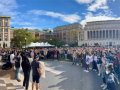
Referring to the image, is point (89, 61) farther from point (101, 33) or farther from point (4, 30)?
point (101, 33)

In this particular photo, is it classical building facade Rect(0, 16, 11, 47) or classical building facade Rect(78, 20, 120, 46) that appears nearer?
classical building facade Rect(0, 16, 11, 47)

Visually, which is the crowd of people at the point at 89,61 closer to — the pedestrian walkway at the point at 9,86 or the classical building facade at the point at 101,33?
the pedestrian walkway at the point at 9,86

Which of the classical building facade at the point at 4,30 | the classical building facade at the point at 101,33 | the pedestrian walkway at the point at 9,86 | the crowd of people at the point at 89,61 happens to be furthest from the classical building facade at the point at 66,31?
the pedestrian walkway at the point at 9,86

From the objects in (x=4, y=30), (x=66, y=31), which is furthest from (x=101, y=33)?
(x=4, y=30)

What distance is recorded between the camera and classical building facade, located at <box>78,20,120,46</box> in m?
95.7

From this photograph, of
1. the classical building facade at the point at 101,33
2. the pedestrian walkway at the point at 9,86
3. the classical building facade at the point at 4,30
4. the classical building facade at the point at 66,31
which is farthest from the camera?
the classical building facade at the point at 66,31

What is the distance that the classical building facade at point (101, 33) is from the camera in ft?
314

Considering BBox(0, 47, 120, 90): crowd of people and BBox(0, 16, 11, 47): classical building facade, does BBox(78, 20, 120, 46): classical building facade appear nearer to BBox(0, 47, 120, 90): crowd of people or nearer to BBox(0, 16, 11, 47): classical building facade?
BBox(0, 16, 11, 47): classical building facade

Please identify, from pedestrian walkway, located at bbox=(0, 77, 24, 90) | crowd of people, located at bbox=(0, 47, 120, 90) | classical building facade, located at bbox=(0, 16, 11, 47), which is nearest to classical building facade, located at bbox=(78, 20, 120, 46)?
classical building facade, located at bbox=(0, 16, 11, 47)

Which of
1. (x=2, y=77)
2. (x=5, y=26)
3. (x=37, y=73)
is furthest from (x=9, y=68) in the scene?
(x=5, y=26)

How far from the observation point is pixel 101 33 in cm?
10094

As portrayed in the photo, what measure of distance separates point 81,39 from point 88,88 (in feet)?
328

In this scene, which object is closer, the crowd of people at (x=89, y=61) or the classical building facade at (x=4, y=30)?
the crowd of people at (x=89, y=61)

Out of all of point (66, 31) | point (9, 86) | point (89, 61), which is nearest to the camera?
point (9, 86)
